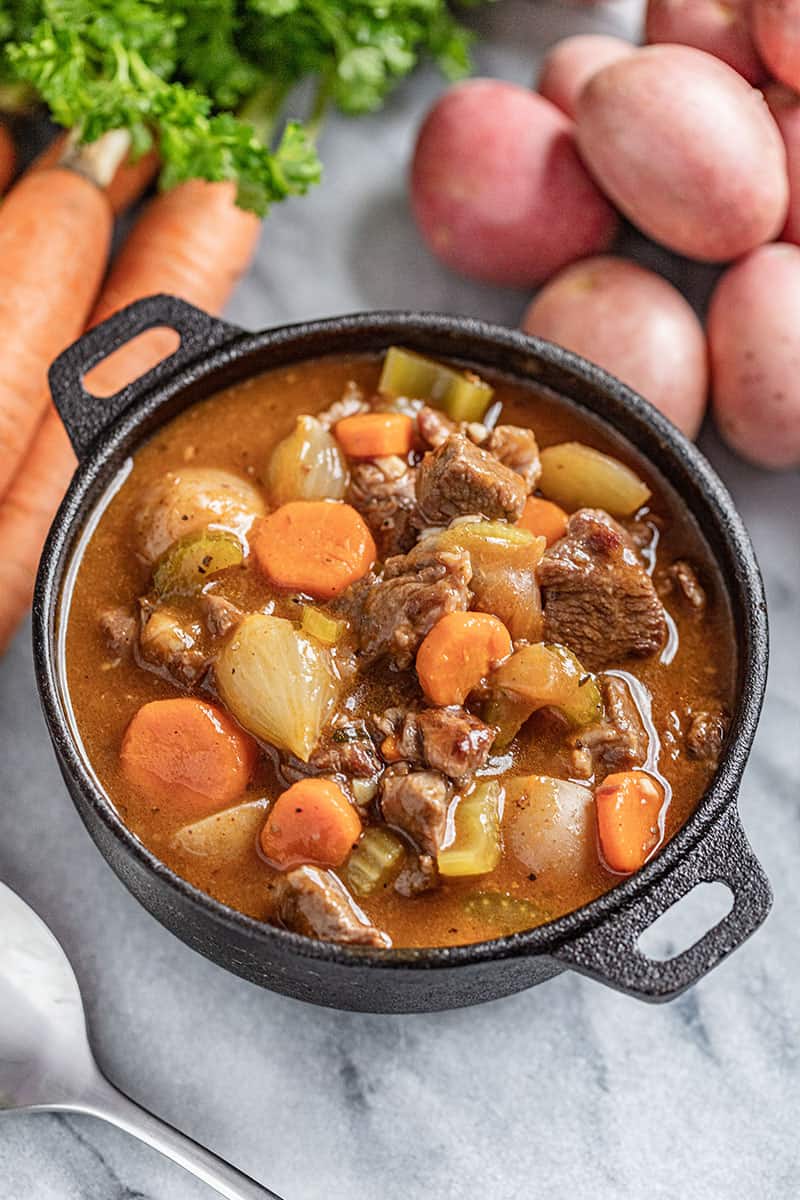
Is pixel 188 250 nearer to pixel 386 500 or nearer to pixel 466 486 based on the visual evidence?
pixel 386 500

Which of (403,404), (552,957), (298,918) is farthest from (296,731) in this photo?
(403,404)

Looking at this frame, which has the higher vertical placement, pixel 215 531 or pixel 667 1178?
pixel 215 531

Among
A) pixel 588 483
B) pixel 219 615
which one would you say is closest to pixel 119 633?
pixel 219 615

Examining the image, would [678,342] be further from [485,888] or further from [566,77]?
[485,888]

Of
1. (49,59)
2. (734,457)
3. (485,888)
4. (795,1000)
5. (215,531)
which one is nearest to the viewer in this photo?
(485,888)

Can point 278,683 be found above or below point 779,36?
below

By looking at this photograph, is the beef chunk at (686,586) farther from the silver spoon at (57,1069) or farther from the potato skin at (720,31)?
the silver spoon at (57,1069)

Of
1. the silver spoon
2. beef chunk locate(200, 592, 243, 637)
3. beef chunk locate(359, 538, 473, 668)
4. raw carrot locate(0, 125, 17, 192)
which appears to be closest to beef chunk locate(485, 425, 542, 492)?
beef chunk locate(359, 538, 473, 668)
